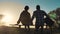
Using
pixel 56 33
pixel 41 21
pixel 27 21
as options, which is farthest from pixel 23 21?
pixel 56 33

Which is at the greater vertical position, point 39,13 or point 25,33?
point 39,13

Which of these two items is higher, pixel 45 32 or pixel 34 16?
pixel 34 16

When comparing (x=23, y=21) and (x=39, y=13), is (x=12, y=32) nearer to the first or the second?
(x=23, y=21)

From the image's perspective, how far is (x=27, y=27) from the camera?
1455 cm

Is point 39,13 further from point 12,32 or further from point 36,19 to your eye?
point 12,32

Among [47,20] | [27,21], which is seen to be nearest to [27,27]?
[27,21]

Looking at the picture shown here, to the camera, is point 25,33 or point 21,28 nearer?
point 25,33

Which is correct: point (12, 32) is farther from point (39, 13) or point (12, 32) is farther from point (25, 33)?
point (39, 13)

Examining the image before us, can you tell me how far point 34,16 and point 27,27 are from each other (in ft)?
3.34

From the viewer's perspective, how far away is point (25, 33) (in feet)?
46.1

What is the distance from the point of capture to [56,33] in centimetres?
1465

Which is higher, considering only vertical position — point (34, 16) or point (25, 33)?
point (34, 16)

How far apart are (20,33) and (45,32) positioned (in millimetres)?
1683

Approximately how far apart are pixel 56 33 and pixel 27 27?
6.58ft
